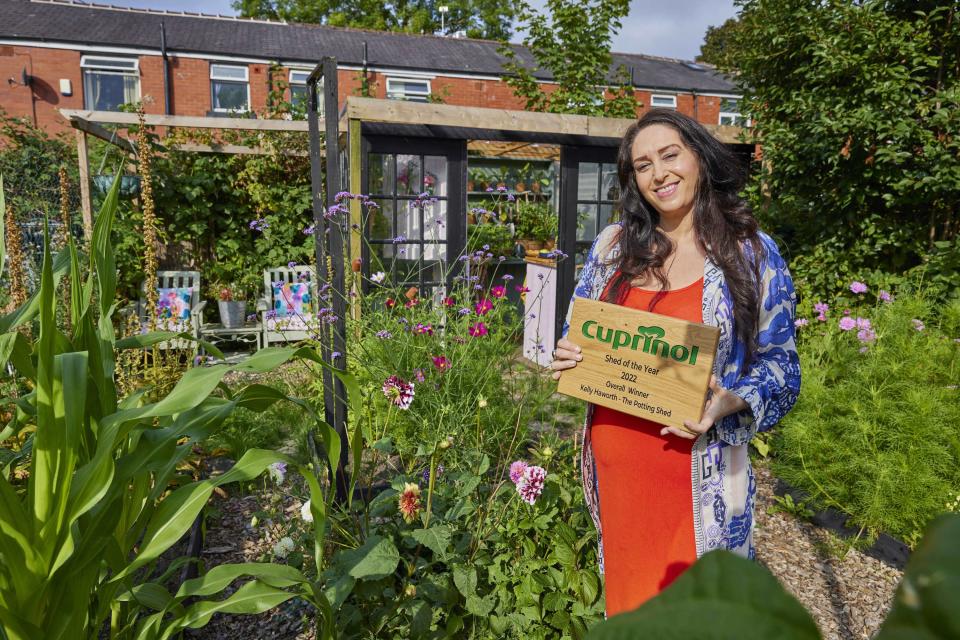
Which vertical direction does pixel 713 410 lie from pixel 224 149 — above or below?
below

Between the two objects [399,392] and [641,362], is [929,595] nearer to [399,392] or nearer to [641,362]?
[641,362]

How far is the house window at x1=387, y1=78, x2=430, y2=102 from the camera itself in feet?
53.2

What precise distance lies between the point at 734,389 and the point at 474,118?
12.2 ft

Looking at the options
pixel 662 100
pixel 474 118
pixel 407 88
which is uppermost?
pixel 662 100

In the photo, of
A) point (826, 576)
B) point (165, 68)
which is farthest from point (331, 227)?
point (165, 68)

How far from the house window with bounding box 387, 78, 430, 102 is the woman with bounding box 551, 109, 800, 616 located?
1550 cm

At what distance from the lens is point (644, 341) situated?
1424 mm

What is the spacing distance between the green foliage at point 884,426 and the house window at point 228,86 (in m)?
15.4

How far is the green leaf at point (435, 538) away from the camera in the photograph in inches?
63.3

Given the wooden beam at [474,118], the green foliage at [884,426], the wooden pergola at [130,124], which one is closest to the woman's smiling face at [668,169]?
the green foliage at [884,426]

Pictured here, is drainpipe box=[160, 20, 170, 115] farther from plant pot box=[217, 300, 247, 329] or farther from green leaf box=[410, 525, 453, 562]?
green leaf box=[410, 525, 453, 562]

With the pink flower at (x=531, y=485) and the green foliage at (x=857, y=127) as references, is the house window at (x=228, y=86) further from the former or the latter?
the pink flower at (x=531, y=485)

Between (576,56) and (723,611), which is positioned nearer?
(723,611)

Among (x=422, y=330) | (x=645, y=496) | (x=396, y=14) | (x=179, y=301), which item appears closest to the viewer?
(x=645, y=496)
